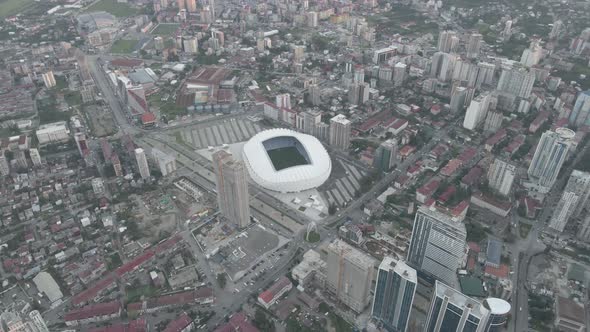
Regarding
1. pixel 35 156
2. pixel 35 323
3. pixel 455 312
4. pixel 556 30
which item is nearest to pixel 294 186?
pixel 455 312

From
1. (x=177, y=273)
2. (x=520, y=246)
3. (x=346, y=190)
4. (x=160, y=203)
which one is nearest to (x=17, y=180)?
(x=160, y=203)

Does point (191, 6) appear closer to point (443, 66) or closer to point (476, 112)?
point (443, 66)

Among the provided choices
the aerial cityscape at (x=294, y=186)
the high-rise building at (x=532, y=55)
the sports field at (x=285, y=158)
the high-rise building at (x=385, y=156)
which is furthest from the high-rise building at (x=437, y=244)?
the high-rise building at (x=532, y=55)

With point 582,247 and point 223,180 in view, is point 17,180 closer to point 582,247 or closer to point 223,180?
point 223,180

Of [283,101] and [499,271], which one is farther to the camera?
[283,101]

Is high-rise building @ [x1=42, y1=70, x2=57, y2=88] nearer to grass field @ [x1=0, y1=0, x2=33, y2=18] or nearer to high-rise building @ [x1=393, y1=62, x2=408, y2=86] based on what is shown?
grass field @ [x1=0, y1=0, x2=33, y2=18]
